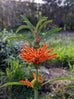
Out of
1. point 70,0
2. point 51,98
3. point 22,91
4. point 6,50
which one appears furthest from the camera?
point 70,0

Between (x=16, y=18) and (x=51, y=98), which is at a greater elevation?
(x=16, y=18)

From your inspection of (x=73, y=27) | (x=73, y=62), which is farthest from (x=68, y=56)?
(x=73, y=27)

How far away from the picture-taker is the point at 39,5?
8156mm

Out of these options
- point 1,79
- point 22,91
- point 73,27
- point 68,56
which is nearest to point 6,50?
point 1,79

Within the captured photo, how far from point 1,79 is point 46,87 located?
0.58m

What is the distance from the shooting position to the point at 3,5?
8141 millimetres

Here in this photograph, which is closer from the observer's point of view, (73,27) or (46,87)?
(46,87)

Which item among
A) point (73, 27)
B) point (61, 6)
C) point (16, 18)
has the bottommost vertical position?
point (73, 27)

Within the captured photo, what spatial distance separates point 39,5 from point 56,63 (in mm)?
6479

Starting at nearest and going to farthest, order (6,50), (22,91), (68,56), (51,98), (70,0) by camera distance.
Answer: (51,98)
(22,91)
(6,50)
(68,56)
(70,0)

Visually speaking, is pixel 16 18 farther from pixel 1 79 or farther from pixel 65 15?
pixel 1 79

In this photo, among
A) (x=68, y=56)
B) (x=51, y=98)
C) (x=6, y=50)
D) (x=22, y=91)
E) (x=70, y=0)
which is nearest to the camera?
(x=51, y=98)

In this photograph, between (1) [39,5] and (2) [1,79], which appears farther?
(1) [39,5]

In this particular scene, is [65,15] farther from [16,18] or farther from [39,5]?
[16,18]
